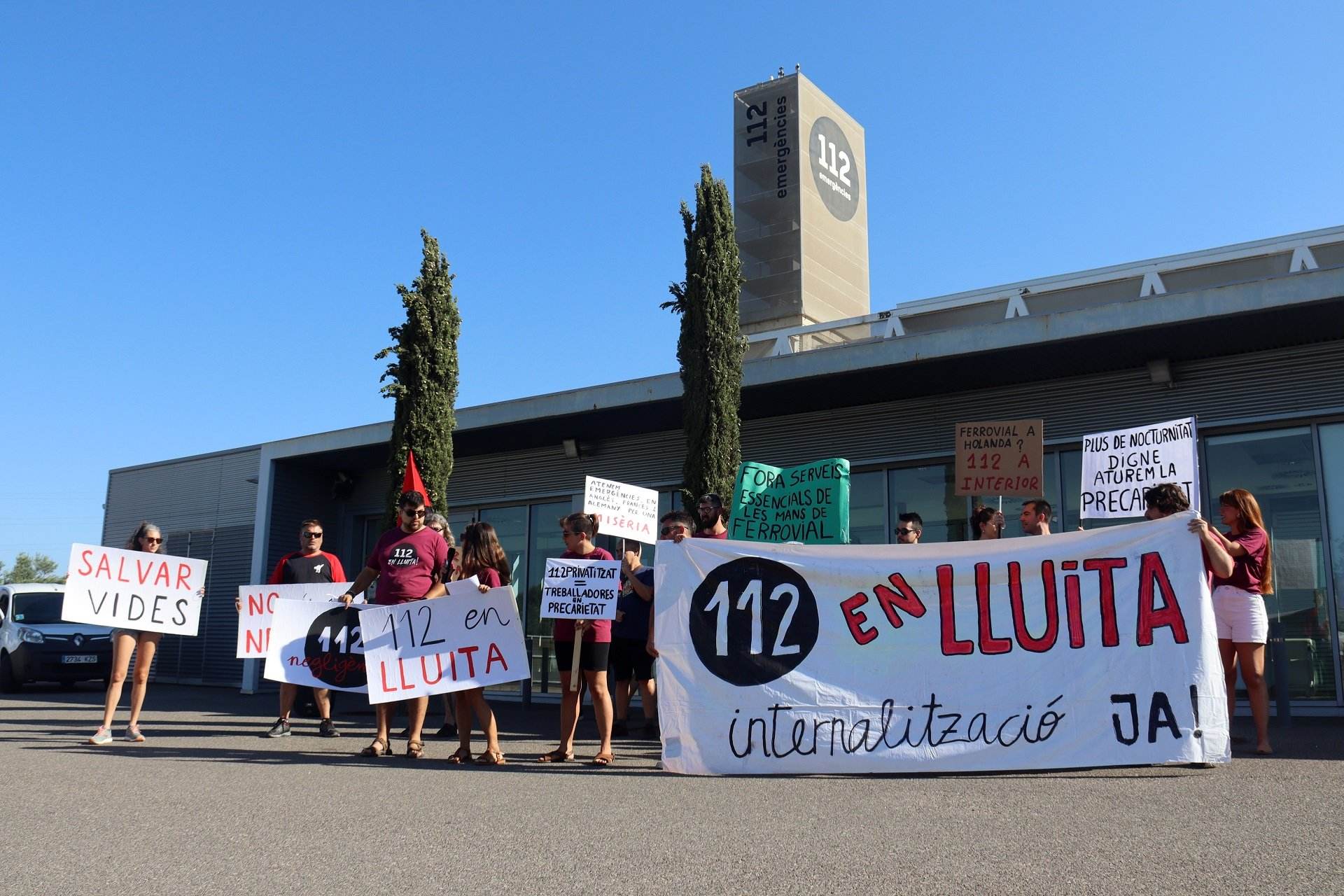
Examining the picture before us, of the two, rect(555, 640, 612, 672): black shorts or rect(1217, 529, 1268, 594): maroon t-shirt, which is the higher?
rect(1217, 529, 1268, 594): maroon t-shirt

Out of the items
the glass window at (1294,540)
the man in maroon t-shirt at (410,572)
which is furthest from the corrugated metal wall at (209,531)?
the glass window at (1294,540)

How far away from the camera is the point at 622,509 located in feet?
34.4

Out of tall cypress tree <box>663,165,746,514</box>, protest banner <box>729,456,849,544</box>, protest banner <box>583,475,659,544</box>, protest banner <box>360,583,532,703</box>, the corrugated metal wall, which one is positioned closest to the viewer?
protest banner <box>360,583,532,703</box>

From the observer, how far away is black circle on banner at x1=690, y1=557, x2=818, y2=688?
6.74m

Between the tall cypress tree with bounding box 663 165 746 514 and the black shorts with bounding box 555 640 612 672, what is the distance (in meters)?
4.27

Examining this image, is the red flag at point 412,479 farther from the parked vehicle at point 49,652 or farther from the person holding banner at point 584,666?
the parked vehicle at point 49,652

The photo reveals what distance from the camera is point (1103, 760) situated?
244 inches

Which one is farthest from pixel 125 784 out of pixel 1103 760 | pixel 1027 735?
pixel 1103 760

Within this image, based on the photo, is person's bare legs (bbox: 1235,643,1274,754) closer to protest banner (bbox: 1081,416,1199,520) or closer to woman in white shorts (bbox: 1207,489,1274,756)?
woman in white shorts (bbox: 1207,489,1274,756)

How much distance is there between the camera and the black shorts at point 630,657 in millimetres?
9555

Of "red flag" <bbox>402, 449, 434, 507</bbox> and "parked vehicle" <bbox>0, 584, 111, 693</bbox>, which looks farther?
"parked vehicle" <bbox>0, 584, 111, 693</bbox>

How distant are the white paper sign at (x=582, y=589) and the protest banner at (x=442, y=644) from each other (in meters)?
0.39

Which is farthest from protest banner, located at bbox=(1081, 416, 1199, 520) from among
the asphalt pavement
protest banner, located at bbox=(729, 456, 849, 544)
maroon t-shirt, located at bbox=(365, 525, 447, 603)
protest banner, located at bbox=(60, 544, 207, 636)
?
protest banner, located at bbox=(60, 544, 207, 636)

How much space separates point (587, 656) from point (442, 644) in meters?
1.08
